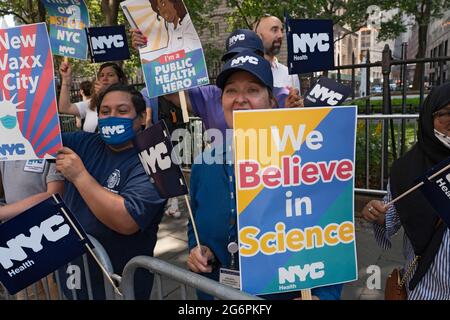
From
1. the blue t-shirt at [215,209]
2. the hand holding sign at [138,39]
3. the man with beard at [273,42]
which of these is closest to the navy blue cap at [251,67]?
the blue t-shirt at [215,209]

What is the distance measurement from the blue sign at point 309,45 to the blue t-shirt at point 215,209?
1626 mm

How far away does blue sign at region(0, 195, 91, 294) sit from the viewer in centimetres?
169

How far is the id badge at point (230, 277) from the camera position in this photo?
1732 mm

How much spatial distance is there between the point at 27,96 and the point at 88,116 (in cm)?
238

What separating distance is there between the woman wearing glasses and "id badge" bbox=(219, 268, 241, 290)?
2.53 ft

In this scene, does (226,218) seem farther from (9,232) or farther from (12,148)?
(12,148)

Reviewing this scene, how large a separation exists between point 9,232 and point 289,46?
2.44 m

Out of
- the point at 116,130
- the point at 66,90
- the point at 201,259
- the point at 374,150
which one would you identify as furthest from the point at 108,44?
the point at 374,150

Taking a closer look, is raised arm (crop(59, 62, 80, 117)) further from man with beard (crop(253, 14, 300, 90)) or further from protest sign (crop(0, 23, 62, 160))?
man with beard (crop(253, 14, 300, 90))

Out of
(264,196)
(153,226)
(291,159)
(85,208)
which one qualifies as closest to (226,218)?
(264,196)

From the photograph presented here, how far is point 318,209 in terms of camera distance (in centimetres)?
153

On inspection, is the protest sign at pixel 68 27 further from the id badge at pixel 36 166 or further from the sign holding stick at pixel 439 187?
the sign holding stick at pixel 439 187

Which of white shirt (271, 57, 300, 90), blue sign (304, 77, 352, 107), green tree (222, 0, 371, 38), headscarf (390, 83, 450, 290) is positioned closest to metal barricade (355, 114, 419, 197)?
white shirt (271, 57, 300, 90)

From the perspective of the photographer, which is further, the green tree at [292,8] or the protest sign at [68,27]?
the green tree at [292,8]
